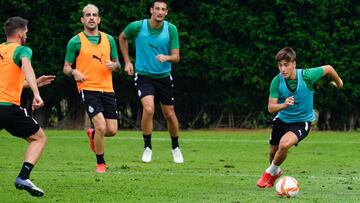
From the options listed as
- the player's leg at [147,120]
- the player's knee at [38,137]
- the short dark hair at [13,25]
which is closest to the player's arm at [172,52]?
the player's leg at [147,120]

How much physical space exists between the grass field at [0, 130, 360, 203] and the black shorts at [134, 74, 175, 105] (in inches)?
37.5

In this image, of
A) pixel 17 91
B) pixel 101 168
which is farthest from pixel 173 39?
pixel 17 91

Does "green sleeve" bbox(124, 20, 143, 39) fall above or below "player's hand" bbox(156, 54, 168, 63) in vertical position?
above

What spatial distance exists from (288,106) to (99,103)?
2.87 metres

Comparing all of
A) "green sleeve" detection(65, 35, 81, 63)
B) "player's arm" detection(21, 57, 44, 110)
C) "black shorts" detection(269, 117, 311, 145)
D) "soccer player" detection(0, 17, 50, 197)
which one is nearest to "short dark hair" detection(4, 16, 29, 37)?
"soccer player" detection(0, 17, 50, 197)

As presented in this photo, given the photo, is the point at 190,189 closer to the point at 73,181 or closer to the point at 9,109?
the point at 73,181

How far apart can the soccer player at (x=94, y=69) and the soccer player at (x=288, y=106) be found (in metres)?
2.35

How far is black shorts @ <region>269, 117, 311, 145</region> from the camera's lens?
11.1 metres

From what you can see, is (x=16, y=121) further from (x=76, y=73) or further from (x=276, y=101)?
(x=276, y=101)

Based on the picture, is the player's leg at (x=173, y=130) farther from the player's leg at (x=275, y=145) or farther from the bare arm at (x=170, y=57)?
the player's leg at (x=275, y=145)

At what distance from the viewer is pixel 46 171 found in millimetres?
12109

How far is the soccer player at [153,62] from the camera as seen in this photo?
13.7m

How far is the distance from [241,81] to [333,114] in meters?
2.28

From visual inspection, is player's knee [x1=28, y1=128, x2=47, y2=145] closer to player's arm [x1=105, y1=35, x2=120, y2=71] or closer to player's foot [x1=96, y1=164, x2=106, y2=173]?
player's foot [x1=96, y1=164, x2=106, y2=173]
